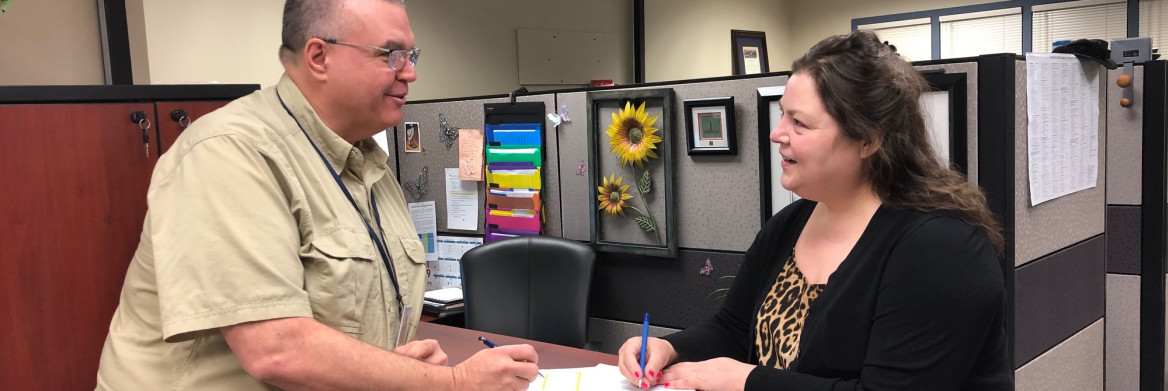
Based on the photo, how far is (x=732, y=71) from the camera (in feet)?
22.8

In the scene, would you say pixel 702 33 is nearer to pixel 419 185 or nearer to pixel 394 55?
pixel 419 185

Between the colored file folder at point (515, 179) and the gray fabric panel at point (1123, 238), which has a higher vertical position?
the colored file folder at point (515, 179)

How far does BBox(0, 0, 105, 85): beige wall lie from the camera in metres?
2.55

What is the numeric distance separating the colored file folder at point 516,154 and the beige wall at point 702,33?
11.5 ft

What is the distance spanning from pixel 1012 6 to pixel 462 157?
5.41 m

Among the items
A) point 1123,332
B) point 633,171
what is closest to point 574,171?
point 633,171

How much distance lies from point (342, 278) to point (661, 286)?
4.13 ft

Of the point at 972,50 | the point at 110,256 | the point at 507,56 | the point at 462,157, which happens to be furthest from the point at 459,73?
the point at 972,50

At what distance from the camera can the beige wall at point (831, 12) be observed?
6770mm

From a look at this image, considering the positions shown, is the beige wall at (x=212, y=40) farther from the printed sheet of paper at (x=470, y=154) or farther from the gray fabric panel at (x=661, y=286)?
the gray fabric panel at (x=661, y=286)

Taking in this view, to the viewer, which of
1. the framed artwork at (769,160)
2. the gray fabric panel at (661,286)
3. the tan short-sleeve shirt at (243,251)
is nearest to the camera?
the tan short-sleeve shirt at (243,251)

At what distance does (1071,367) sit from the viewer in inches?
82.6

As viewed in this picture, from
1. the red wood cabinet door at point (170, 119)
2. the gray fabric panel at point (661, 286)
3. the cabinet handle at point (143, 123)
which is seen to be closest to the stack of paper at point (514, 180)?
the gray fabric panel at point (661, 286)

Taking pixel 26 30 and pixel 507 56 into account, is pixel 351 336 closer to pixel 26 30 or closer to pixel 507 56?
pixel 26 30
